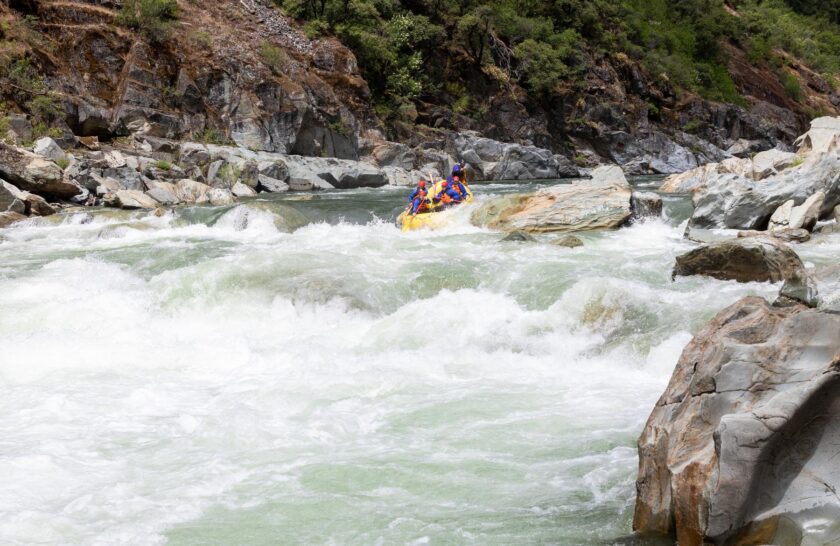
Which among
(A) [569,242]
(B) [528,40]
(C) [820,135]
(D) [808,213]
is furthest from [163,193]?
(B) [528,40]

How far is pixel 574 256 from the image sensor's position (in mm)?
10289

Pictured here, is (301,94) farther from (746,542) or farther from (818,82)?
(818,82)

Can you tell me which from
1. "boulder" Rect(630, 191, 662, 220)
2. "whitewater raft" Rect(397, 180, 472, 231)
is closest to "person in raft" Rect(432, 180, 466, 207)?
"whitewater raft" Rect(397, 180, 472, 231)

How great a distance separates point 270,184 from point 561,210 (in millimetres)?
9693

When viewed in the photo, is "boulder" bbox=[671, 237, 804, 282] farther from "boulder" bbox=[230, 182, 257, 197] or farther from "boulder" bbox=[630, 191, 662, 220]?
"boulder" bbox=[230, 182, 257, 197]

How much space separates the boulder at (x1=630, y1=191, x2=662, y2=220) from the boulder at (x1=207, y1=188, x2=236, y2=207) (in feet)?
29.0

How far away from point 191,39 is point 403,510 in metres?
24.3

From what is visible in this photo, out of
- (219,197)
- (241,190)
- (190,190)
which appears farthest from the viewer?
(241,190)

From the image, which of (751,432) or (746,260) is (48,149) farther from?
(751,432)

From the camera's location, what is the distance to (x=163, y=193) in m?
17.4

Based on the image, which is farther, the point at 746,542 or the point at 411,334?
the point at 411,334

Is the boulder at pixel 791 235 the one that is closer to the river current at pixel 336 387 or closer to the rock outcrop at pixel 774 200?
the rock outcrop at pixel 774 200

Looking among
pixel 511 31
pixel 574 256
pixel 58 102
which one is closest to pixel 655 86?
pixel 511 31

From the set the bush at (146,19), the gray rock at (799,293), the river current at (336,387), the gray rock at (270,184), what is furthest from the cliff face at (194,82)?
the gray rock at (799,293)
